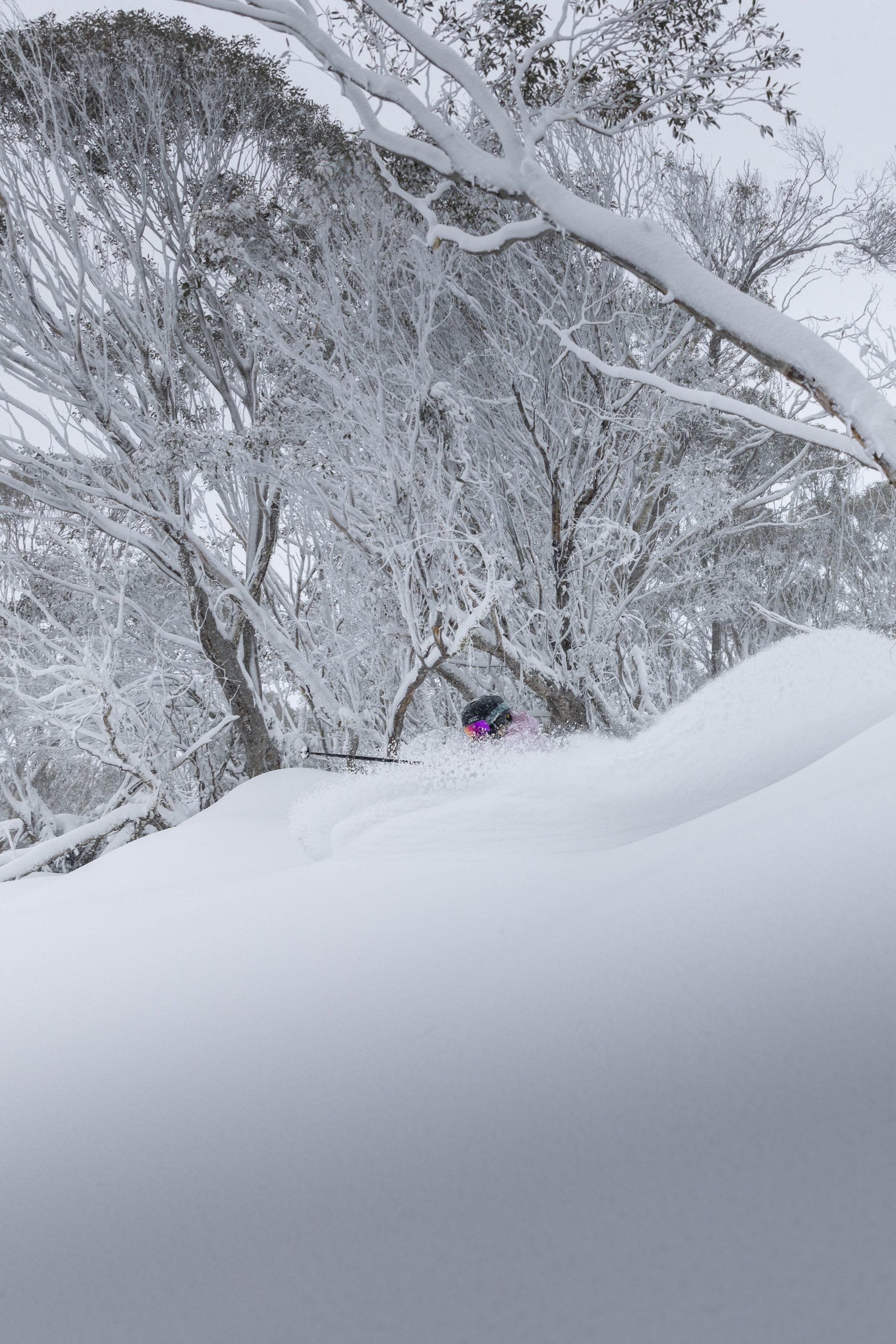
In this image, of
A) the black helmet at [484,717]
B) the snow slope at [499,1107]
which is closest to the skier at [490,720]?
the black helmet at [484,717]

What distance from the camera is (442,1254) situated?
831 millimetres

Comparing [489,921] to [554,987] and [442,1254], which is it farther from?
[442,1254]

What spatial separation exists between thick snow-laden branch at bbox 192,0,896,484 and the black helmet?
2542 mm

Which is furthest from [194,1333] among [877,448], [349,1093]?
[877,448]

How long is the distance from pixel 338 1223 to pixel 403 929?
0.84 meters

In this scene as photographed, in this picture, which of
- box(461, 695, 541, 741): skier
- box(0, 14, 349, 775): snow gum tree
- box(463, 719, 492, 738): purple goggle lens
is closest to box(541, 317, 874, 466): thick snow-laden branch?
box(461, 695, 541, 741): skier

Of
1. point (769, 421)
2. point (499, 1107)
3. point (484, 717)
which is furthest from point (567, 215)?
point (499, 1107)

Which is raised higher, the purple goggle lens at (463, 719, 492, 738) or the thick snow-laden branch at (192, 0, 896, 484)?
the thick snow-laden branch at (192, 0, 896, 484)

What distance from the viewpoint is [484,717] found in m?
5.20

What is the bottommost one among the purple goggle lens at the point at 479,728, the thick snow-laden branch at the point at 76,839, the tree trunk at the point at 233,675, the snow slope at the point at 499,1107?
the thick snow-laden branch at the point at 76,839

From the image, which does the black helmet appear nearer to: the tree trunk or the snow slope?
the snow slope

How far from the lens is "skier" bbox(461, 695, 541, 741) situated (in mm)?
5180

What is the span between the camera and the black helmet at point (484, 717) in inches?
204

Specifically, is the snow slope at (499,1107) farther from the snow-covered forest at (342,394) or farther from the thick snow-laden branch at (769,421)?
the snow-covered forest at (342,394)
